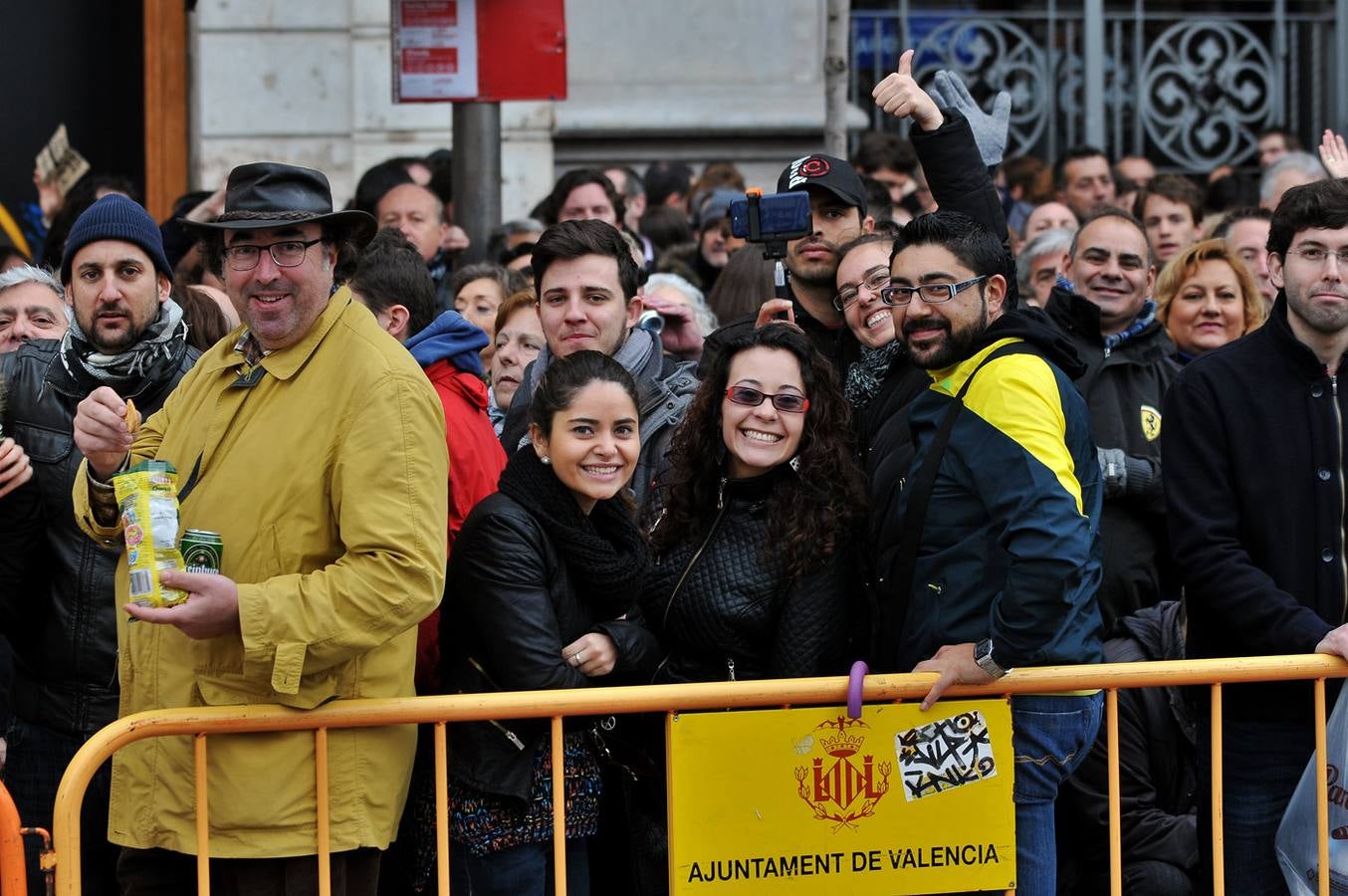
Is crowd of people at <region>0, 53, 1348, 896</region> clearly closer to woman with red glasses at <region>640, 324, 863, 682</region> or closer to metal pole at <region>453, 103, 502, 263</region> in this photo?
woman with red glasses at <region>640, 324, 863, 682</region>

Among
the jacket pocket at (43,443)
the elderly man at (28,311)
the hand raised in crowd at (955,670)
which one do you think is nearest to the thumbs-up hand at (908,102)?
the hand raised in crowd at (955,670)

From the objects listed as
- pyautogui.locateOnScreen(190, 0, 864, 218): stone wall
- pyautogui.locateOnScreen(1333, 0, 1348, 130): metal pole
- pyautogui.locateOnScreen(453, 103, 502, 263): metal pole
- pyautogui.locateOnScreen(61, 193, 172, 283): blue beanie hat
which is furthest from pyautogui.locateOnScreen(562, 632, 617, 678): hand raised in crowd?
pyautogui.locateOnScreen(1333, 0, 1348, 130): metal pole

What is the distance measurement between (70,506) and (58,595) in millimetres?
222

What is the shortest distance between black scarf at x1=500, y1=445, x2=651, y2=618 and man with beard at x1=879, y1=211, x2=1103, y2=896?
1.97 ft

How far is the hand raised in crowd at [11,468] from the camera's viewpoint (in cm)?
434

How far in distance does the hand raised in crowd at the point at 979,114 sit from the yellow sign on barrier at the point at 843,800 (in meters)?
1.63

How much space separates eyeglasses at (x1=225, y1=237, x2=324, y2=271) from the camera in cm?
379

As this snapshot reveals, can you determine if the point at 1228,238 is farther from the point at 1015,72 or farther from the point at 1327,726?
the point at 1015,72

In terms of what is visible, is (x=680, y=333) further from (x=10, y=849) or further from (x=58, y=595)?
(x=10, y=849)

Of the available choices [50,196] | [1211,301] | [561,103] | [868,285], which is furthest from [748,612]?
[561,103]

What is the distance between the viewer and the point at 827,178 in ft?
18.0

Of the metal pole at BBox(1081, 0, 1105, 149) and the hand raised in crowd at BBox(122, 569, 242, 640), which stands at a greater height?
the metal pole at BBox(1081, 0, 1105, 149)

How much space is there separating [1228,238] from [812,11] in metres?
4.26

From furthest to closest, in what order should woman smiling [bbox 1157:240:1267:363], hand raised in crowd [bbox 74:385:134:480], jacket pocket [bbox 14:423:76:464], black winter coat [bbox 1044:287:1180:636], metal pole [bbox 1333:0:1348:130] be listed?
metal pole [bbox 1333:0:1348:130] → woman smiling [bbox 1157:240:1267:363] → black winter coat [bbox 1044:287:1180:636] → jacket pocket [bbox 14:423:76:464] → hand raised in crowd [bbox 74:385:134:480]
